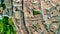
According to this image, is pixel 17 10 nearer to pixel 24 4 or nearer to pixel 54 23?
pixel 24 4

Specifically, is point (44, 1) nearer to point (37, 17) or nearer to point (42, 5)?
point (42, 5)

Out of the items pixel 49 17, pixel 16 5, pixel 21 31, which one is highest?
pixel 16 5

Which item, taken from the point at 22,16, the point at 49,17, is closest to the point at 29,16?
the point at 22,16

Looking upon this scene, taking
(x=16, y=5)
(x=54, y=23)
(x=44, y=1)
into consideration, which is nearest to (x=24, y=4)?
(x=16, y=5)

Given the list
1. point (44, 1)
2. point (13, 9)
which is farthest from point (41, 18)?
point (13, 9)

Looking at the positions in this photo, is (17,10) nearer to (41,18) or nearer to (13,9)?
(13,9)

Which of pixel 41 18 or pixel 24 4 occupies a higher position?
pixel 24 4

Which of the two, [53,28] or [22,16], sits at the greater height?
[22,16]
